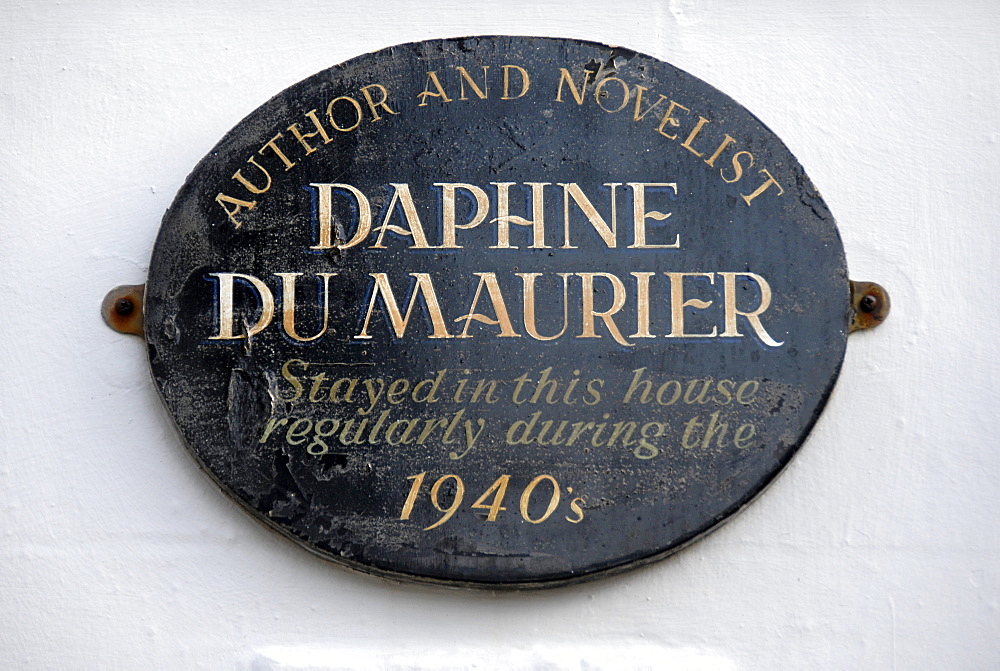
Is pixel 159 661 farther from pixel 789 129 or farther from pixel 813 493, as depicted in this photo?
pixel 789 129

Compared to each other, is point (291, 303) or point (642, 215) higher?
point (642, 215)

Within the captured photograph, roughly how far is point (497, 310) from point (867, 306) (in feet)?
2.17

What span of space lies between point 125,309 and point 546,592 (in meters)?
0.88

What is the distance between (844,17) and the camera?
6.38 feet

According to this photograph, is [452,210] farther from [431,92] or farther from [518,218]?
[431,92]

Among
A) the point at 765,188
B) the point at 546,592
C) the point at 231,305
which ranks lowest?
the point at 546,592

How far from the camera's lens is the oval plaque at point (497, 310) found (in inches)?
68.7

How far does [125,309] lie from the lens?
183 cm

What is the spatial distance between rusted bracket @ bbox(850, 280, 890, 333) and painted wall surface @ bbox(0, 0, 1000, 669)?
27 mm

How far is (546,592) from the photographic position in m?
1.79

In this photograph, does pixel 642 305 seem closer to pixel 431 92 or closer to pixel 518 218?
pixel 518 218

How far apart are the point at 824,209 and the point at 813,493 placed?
1.64 feet

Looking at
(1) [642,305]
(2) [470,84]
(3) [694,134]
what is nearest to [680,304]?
(1) [642,305]

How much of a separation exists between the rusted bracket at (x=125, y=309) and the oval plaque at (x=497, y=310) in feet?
0.19
